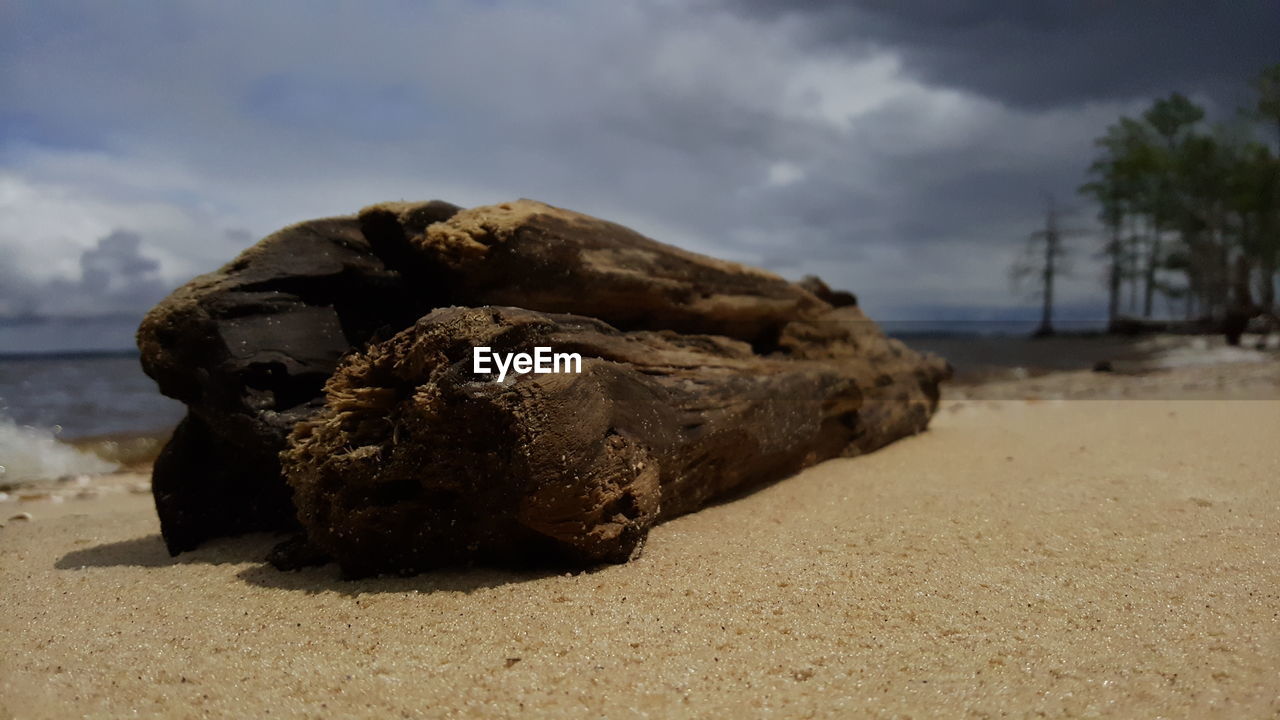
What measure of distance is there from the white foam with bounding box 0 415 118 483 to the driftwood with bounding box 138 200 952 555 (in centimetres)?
574

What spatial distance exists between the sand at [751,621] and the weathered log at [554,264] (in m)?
1.41

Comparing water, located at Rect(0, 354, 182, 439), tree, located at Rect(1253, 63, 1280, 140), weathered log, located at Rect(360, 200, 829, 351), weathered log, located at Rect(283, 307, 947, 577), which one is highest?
tree, located at Rect(1253, 63, 1280, 140)

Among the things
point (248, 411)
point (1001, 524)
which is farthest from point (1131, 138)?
point (248, 411)

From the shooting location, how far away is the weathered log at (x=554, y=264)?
4023mm

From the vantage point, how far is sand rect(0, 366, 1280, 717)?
7.39 ft

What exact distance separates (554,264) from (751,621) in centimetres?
230

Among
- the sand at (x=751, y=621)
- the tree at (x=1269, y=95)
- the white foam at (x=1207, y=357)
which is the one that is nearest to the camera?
the sand at (x=751, y=621)

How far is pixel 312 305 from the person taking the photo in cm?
449

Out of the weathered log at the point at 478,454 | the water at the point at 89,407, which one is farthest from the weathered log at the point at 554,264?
the water at the point at 89,407

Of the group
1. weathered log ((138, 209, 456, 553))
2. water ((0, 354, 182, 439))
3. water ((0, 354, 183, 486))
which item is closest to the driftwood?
weathered log ((138, 209, 456, 553))

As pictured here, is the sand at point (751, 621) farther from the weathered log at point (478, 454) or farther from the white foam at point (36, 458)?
the white foam at point (36, 458)

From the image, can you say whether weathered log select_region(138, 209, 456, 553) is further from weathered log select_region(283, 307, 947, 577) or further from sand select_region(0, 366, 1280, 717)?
weathered log select_region(283, 307, 947, 577)

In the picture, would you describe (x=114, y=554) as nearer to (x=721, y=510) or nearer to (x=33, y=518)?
(x=33, y=518)

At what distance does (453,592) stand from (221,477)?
2106 mm
